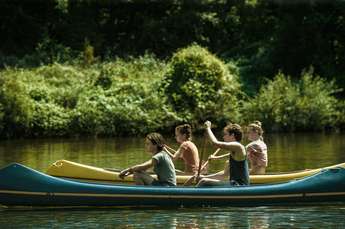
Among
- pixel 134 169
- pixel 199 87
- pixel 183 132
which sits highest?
pixel 199 87

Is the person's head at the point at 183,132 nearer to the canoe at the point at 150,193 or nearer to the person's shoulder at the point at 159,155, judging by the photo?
the person's shoulder at the point at 159,155

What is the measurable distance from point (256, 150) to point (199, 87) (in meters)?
18.8

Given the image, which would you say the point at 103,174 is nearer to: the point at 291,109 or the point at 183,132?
the point at 183,132

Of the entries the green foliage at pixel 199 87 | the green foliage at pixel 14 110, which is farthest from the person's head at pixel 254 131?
the green foliage at pixel 199 87

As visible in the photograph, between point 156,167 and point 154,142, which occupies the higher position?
point 154,142

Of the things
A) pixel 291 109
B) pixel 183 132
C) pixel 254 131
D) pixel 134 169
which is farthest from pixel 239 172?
pixel 291 109

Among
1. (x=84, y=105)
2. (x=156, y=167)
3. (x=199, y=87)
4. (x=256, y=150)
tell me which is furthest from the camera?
(x=199, y=87)

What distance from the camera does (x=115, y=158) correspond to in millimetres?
22625

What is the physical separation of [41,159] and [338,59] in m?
19.5

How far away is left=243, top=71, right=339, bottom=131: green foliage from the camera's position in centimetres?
3209

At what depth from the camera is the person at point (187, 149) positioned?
14.3 m

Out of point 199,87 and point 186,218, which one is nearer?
point 186,218

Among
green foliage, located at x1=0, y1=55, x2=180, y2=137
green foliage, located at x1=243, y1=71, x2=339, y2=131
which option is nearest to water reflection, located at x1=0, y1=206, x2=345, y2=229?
green foliage, located at x1=0, y1=55, x2=180, y2=137

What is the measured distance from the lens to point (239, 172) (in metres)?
13.6
